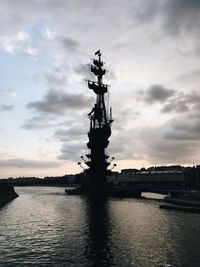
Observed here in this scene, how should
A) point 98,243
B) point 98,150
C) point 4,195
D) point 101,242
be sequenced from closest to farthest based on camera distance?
point 98,243, point 101,242, point 4,195, point 98,150

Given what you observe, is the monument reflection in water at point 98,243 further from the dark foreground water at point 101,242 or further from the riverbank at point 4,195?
the riverbank at point 4,195

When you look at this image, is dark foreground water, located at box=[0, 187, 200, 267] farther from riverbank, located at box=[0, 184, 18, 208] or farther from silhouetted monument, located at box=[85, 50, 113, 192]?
silhouetted monument, located at box=[85, 50, 113, 192]

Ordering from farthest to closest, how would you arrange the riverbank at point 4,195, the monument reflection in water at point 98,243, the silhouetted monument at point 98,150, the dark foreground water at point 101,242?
the silhouetted monument at point 98,150, the riverbank at point 4,195, the monument reflection in water at point 98,243, the dark foreground water at point 101,242

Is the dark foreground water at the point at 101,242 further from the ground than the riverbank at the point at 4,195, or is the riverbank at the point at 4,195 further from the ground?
the riverbank at the point at 4,195

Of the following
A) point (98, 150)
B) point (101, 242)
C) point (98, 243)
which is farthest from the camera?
point (98, 150)

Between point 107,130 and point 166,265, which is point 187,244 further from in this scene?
point 107,130

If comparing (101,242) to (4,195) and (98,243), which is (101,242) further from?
(4,195)

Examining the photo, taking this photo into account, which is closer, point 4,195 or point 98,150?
point 4,195

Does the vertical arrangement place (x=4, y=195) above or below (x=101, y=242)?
above

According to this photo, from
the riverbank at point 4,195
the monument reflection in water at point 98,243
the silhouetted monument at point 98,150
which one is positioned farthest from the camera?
the silhouetted monument at point 98,150

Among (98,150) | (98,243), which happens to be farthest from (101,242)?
(98,150)

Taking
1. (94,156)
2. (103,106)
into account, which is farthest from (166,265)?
(103,106)

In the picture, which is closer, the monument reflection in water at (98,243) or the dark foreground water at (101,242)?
the dark foreground water at (101,242)

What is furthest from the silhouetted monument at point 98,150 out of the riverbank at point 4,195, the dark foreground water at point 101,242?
the dark foreground water at point 101,242
